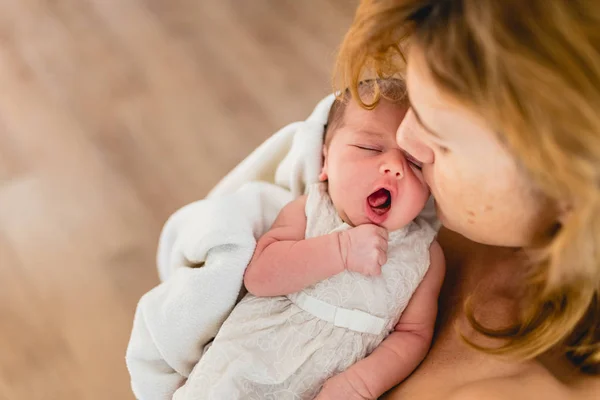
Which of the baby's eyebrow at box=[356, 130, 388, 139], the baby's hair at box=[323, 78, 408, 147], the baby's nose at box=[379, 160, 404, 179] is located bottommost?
the baby's nose at box=[379, 160, 404, 179]

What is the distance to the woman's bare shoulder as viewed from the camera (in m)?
0.67

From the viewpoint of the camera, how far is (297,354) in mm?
830

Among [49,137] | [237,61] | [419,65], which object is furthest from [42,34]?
[419,65]

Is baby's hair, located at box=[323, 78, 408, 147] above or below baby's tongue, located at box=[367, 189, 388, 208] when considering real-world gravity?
above

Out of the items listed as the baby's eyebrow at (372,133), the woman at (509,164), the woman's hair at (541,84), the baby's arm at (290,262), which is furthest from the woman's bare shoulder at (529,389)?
the baby's eyebrow at (372,133)

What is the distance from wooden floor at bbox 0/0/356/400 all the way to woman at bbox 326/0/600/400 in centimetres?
77

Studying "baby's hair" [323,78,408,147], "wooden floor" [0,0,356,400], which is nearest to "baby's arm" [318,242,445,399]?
"baby's hair" [323,78,408,147]

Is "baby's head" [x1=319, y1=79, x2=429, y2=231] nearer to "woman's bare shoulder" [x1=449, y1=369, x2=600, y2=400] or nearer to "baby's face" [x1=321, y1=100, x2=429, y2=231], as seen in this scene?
"baby's face" [x1=321, y1=100, x2=429, y2=231]

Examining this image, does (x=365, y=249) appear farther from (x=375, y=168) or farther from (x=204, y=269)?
(x=204, y=269)

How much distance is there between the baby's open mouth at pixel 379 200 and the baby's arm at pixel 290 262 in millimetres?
63

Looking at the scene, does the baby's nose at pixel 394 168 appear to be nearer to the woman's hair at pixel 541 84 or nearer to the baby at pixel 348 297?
the baby at pixel 348 297

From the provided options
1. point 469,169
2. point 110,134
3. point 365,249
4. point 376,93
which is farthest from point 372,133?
point 110,134

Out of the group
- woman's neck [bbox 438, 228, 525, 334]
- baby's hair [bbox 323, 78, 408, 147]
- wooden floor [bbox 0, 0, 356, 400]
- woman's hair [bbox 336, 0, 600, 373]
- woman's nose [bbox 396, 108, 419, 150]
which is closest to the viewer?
woman's hair [bbox 336, 0, 600, 373]

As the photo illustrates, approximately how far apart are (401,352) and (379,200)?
202 millimetres
